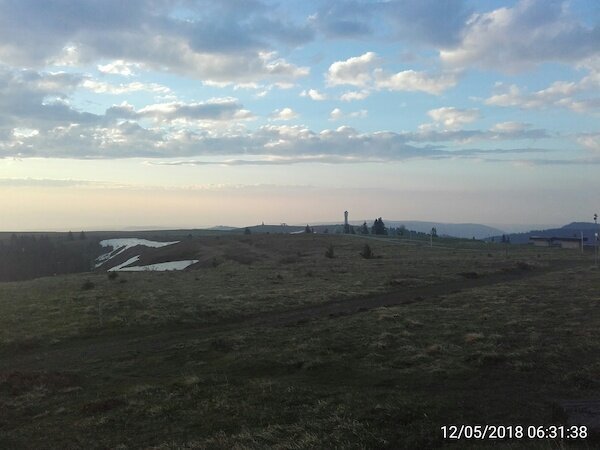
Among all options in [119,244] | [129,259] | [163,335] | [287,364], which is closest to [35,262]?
[129,259]

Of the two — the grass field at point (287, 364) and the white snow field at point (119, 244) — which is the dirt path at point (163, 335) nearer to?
the grass field at point (287, 364)

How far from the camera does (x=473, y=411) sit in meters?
11.1

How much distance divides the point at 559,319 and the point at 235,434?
18184mm

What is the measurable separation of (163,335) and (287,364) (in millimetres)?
8772

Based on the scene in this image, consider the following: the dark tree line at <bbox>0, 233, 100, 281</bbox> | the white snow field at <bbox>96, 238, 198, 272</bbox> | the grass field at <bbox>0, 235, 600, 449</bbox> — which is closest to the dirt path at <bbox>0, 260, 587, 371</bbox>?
the grass field at <bbox>0, 235, 600, 449</bbox>

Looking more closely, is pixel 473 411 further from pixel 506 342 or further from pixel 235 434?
pixel 506 342

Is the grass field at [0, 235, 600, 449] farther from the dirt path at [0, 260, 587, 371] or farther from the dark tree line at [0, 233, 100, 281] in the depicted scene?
the dark tree line at [0, 233, 100, 281]

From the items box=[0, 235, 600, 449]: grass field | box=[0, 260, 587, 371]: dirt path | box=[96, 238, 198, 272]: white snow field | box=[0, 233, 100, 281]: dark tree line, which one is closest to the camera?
box=[0, 235, 600, 449]: grass field

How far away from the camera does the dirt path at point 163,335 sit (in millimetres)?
19516

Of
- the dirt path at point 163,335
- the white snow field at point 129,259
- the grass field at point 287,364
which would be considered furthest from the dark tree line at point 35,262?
the dirt path at point 163,335

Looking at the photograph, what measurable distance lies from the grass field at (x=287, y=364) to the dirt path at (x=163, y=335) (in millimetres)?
127

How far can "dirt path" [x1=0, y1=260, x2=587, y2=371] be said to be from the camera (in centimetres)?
1952

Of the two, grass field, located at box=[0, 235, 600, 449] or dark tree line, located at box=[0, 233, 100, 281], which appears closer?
grass field, located at box=[0, 235, 600, 449]

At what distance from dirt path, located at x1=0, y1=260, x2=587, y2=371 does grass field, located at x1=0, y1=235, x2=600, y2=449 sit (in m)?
0.13
